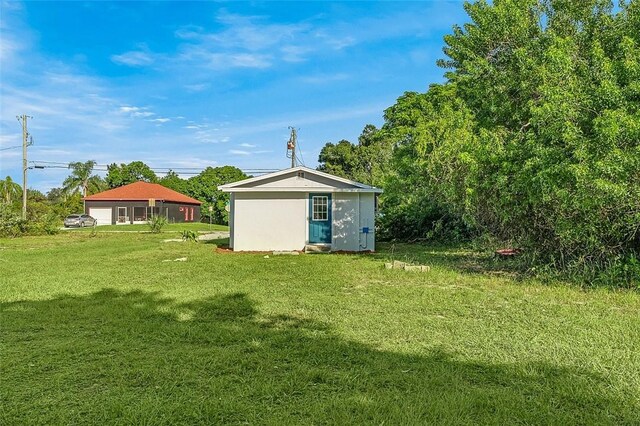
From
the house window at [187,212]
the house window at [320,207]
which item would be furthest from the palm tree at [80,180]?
the house window at [320,207]

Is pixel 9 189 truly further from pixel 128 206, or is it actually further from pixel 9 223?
pixel 9 223

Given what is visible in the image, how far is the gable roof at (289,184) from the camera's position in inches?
570

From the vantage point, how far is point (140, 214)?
40969 mm

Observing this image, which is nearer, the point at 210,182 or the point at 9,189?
the point at 9,189

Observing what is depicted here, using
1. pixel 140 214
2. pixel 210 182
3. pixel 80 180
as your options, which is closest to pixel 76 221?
pixel 140 214

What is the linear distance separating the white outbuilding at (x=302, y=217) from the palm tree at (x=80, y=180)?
43492mm

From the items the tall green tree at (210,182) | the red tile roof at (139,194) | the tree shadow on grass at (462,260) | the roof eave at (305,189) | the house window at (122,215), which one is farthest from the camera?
the tall green tree at (210,182)

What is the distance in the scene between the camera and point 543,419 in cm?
274

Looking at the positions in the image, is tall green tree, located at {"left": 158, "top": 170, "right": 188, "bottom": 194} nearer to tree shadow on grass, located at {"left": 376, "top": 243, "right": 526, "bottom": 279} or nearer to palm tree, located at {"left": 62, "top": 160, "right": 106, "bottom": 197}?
palm tree, located at {"left": 62, "top": 160, "right": 106, "bottom": 197}

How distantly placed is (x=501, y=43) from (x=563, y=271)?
6295 mm

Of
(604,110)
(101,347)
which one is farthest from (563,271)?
(101,347)

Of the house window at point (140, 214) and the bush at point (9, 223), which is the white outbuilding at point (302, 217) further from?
the house window at point (140, 214)

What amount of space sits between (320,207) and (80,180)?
45838 millimetres

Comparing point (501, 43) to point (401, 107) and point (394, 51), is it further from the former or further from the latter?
point (401, 107)
